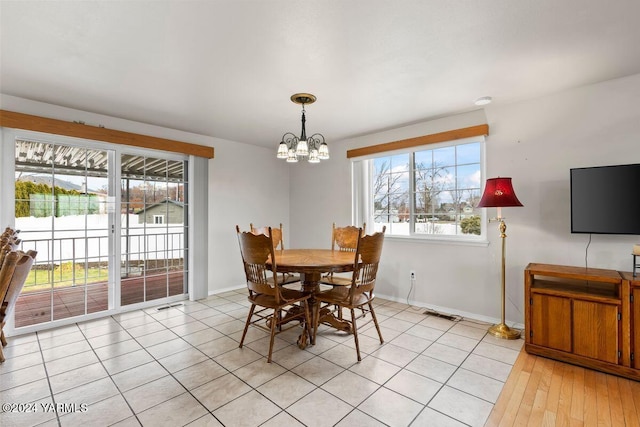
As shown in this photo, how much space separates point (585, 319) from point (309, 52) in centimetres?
289

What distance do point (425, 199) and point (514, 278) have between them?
1.30 meters

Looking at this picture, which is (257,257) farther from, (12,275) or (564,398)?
(564,398)

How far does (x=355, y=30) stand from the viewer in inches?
72.9

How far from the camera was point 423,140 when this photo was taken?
3604 mm

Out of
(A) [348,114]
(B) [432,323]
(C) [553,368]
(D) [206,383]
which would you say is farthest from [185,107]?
(C) [553,368]

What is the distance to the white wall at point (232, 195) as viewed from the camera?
14.3 feet

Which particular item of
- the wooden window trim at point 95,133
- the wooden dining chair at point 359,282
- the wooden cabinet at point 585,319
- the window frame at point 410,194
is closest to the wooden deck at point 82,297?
the wooden window trim at point 95,133

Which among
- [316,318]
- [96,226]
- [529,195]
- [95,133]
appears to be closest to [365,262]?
[316,318]

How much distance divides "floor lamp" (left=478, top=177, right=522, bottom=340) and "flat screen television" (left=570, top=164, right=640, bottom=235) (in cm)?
46

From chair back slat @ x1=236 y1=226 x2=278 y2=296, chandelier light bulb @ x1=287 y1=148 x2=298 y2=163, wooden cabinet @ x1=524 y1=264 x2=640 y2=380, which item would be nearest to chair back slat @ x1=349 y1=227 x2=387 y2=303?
chair back slat @ x1=236 y1=226 x2=278 y2=296

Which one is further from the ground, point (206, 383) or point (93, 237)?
point (93, 237)

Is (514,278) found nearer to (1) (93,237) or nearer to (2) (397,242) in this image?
(2) (397,242)

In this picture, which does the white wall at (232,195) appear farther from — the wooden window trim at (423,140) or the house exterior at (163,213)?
the wooden window trim at (423,140)

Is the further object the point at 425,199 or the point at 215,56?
the point at 425,199
